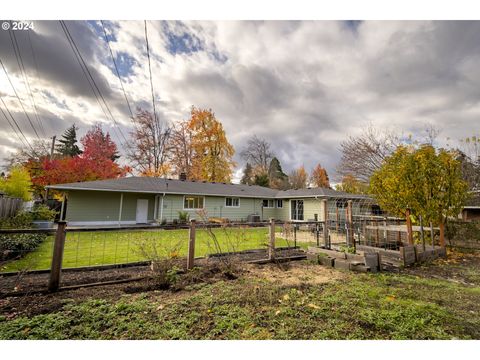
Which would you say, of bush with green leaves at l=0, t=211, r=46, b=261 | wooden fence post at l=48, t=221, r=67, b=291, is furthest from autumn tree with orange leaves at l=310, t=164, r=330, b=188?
wooden fence post at l=48, t=221, r=67, b=291

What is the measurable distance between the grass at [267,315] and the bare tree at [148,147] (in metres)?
21.5

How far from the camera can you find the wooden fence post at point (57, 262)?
3.44 metres

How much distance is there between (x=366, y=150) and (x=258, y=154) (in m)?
19.2

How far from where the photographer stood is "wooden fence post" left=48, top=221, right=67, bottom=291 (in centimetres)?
344

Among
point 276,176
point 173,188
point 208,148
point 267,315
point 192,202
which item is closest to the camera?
point 267,315

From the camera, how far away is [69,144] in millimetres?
36875

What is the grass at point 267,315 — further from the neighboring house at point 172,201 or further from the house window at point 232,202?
the house window at point 232,202

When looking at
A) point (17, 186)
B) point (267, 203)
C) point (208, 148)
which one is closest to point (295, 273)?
point (267, 203)

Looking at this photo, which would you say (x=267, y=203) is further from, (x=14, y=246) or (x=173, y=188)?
(x=14, y=246)

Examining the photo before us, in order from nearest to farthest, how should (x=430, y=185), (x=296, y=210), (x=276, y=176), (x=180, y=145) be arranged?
(x=430, y=185) < (x=296, y=210) < (x=180, y=145) < (x=276, y=176)

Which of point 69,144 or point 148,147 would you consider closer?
point 148,147

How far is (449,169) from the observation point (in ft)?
22.1
